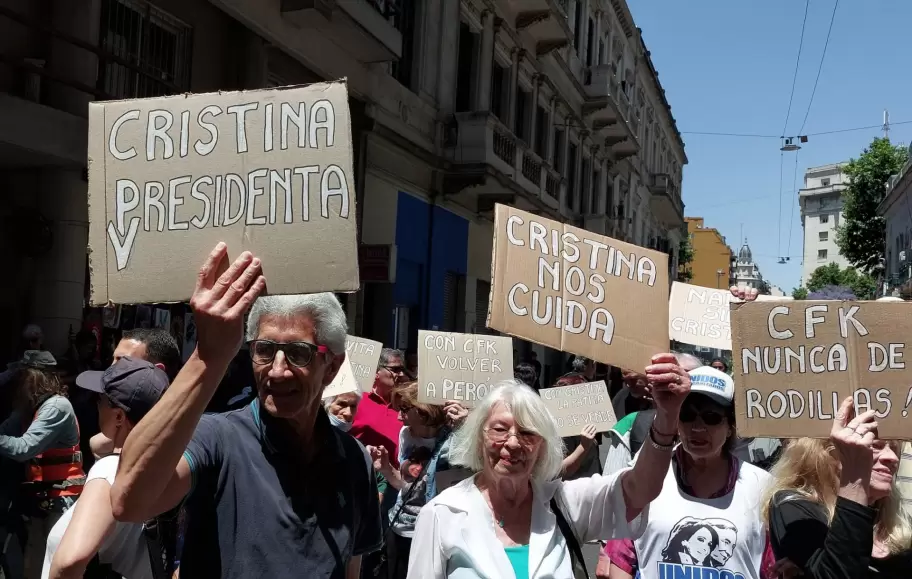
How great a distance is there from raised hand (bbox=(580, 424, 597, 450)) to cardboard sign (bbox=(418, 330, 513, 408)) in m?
0.68

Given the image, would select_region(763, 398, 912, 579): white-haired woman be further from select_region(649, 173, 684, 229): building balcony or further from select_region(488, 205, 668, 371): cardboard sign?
select_region(649, 173, 684, 229): building balcony

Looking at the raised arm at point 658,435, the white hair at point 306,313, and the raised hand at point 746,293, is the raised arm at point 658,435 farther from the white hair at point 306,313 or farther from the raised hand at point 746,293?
the white hair at point 306,313

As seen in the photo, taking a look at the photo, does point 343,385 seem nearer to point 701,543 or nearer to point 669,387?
point 701,543

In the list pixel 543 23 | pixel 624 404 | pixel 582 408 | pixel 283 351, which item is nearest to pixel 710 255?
pixel 543 23

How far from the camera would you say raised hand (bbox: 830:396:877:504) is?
2297 mm

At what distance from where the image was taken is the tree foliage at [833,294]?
9.96 feet

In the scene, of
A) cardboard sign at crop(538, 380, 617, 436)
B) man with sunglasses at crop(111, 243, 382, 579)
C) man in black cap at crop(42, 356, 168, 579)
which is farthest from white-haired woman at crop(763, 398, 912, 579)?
cardboard sign at crop(538, 380, 617, 436)

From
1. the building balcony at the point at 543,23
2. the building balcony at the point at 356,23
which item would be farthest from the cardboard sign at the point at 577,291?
the building balcony at the point at 543,23

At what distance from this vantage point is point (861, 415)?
8.13ft

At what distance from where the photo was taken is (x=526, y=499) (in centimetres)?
283

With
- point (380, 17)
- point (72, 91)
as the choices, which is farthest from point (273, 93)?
point (380, 17)

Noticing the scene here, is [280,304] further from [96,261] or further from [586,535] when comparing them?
[586,535]

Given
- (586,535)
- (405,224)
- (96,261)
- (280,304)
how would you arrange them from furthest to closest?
1. (405,224)
2. (586,535)
3. (280,304)
4. (96,261)

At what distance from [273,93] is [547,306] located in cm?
121
